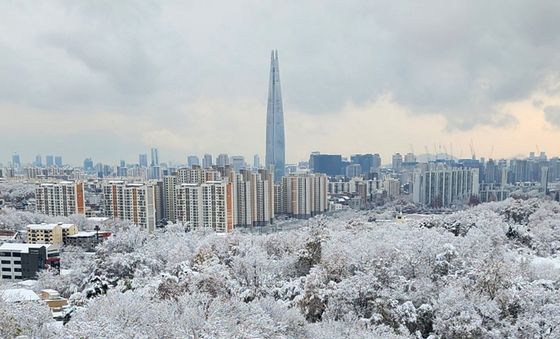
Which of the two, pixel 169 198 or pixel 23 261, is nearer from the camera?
pixel 23 261

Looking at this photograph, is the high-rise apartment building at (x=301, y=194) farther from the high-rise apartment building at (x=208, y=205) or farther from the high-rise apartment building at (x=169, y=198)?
the high-rise apartment building at (x=208, y=205)

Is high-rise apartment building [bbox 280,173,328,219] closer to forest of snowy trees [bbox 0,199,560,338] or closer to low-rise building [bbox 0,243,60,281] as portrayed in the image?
forest of snowy trees [bbox 0,199,560,338]

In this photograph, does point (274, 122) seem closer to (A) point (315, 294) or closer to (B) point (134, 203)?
(B) point (134, 203)

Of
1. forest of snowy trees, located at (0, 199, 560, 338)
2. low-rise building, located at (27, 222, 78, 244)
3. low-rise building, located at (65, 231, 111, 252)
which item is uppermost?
forest of snowy trees, located at (0, 199, 560, 338)

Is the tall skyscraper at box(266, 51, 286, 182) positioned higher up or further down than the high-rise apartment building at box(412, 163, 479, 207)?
higher up

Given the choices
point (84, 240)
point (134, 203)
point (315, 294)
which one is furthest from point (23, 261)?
point (315, 294)

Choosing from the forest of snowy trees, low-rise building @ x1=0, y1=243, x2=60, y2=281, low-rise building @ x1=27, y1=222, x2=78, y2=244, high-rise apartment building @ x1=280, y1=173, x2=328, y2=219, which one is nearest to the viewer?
the forest of snowy trees

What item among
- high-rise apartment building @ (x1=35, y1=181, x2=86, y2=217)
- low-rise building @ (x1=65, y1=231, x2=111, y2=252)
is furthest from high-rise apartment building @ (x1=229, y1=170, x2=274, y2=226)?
low-rise building @ (x1=65, y1=231, x2=111, y2=252)

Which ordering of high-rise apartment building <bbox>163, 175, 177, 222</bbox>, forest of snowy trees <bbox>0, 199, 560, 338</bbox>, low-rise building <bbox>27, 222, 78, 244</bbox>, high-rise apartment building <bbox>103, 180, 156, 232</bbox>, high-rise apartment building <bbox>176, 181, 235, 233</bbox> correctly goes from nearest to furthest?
forest of snowy trees <bbox>0, 199, 560, 338</bbox>
low-rise building <bbox>27, 222, 78, 244</bbox>
high-rise apartment building <bbox>176, 181, 235, 233</bbox>
high-rise apartment building <bbox>103, 180, 156, 232</bbox>
high-rise apartment building <bbox>163, 175, 177, 222</bbox>

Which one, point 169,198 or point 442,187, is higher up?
point 169,198
